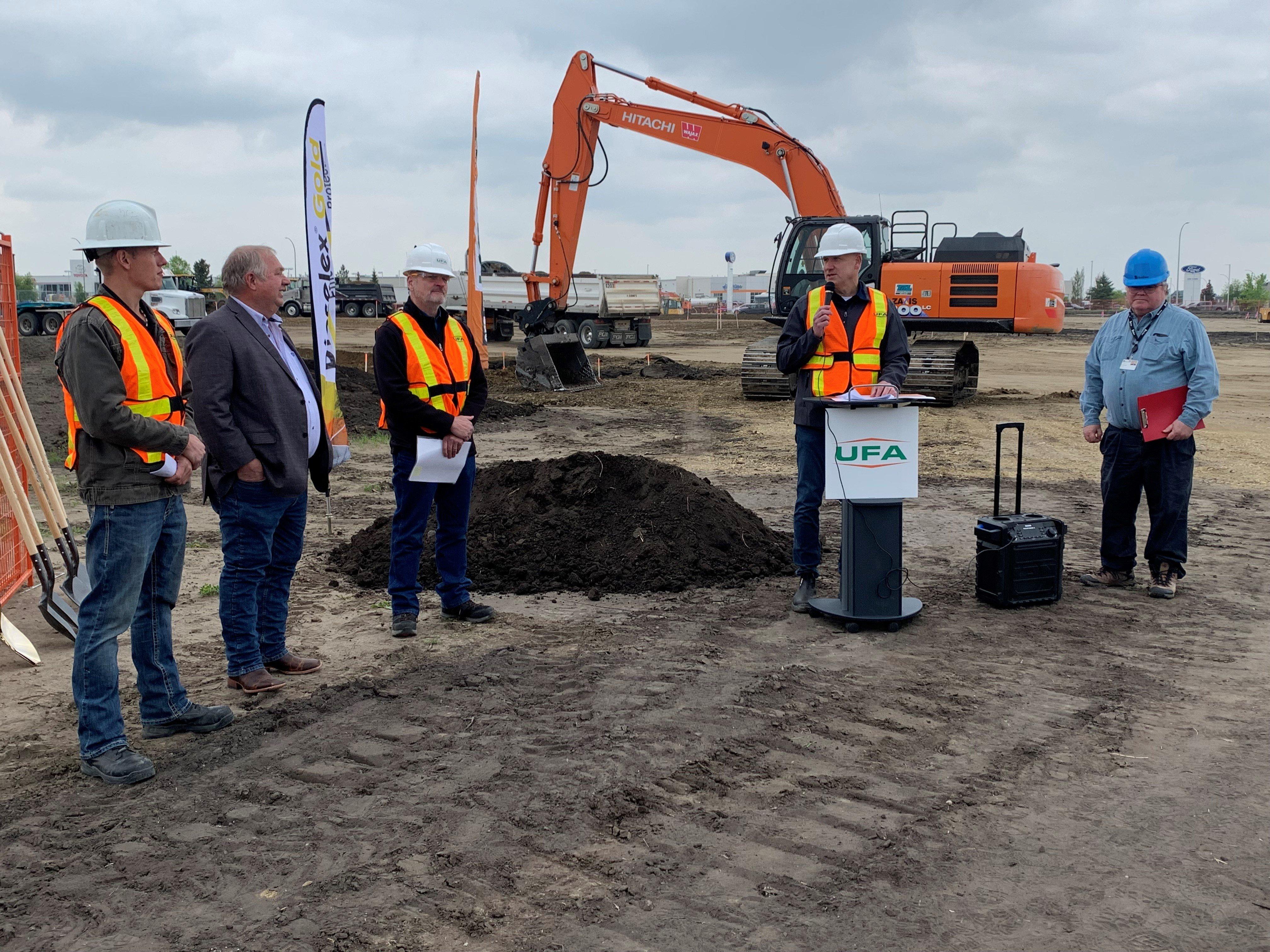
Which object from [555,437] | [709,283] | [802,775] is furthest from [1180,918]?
[709,283]

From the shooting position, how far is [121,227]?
385 cm

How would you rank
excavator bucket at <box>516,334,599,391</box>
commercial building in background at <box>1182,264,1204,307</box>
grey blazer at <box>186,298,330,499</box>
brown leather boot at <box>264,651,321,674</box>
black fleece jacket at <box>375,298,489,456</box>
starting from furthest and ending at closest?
commercial building in background at <box>1182,264,1204,307</box> → excavator bucket at <box>516,334,599,391</box> → black fleece jacket at <box>375,298,489,456</box> → brown leather boot at <box>264,651,321,674</box> → grey blazer at <box>186,298,330,499</box>

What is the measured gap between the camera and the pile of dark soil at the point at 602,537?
6.91m

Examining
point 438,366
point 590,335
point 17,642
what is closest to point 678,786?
point 438,366

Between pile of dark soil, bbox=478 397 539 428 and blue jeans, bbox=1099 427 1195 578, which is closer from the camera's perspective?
blue jeans, bbox=1099 427 1195 578

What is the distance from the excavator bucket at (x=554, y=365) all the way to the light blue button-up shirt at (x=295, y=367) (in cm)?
1506

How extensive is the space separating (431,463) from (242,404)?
3.89 ft

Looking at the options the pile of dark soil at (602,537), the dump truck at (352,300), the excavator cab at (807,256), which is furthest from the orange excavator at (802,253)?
the dump truck at (352,300)

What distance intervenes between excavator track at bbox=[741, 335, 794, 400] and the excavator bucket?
3.53 m

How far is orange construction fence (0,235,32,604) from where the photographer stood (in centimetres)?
627

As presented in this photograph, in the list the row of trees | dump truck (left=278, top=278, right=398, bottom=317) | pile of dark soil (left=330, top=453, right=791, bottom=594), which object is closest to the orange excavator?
pile of dark soil (left=330, top=453, right=791, bottom=594)

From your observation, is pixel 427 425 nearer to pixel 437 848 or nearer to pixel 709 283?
pixel 437 848

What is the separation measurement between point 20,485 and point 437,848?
11.5ft

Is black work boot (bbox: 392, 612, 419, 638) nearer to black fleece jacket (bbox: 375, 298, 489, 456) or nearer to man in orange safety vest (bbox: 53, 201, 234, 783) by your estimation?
black fleece jacket (bbox: 375, 298, 489, 456)
